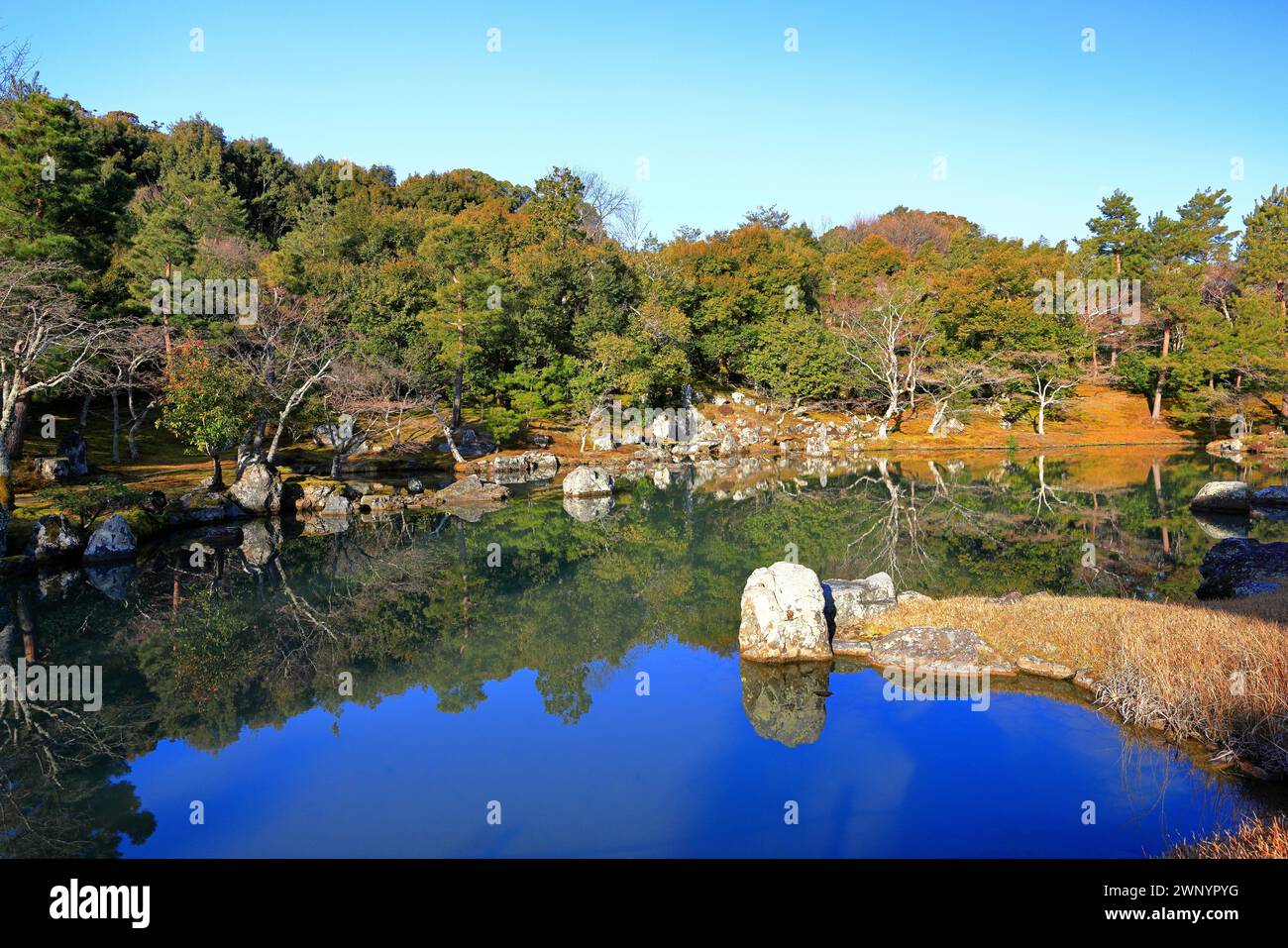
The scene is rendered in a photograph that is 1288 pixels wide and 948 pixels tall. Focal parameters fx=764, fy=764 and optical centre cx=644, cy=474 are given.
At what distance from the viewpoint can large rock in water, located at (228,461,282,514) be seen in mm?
28281

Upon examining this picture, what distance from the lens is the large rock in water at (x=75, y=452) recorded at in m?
30.0

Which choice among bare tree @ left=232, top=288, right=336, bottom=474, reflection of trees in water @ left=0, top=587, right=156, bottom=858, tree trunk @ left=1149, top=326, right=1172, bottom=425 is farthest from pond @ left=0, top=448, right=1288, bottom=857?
tree trunk @ left=1149, top=326, right=1172, bottom=425

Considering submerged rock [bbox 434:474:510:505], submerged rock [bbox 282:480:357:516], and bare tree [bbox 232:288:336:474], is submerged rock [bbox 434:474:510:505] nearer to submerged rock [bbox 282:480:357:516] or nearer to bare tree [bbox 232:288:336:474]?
submerged rock [bbox 282:480:357:516]

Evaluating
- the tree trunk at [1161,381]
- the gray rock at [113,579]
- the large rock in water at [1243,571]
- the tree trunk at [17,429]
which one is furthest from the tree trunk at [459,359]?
the tree trunk at [1161,381]

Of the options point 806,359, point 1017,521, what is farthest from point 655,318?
point 1017,521

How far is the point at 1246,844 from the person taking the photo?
639 centimetres

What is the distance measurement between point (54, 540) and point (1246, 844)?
26.0 metres

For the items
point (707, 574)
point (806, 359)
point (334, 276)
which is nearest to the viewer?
point (707, 574)

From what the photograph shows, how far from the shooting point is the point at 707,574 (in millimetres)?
19375

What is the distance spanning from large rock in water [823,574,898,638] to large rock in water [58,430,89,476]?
29766mm
